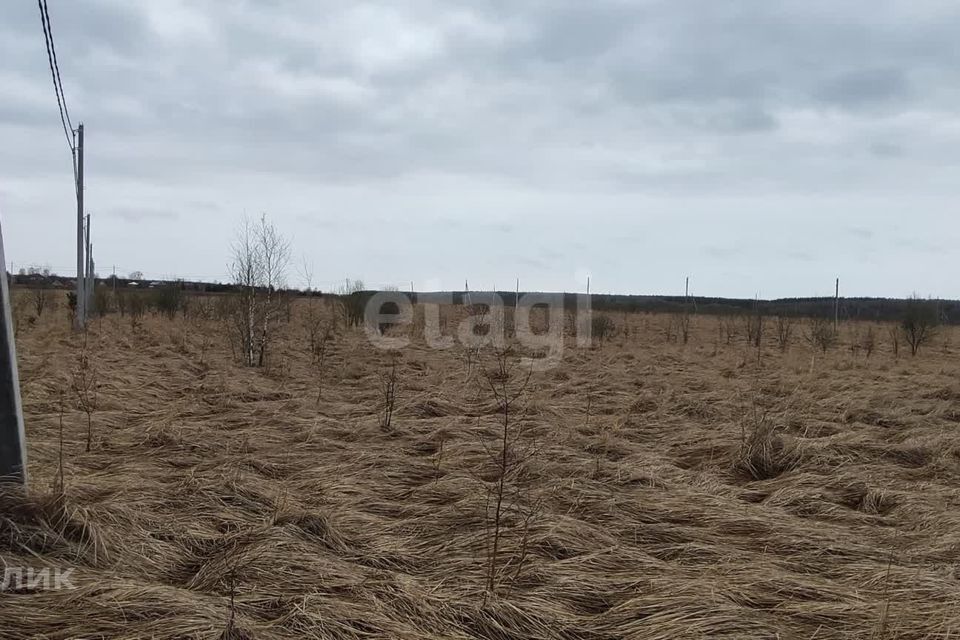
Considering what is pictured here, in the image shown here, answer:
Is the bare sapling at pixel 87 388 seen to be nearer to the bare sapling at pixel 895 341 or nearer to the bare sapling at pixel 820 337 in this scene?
the bare sapling at pixel 820 337

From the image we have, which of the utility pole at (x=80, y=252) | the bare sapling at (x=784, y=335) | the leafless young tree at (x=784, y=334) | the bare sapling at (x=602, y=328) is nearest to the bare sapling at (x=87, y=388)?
the utility pole at (x=80, y=252)

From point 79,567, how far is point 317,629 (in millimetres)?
1193

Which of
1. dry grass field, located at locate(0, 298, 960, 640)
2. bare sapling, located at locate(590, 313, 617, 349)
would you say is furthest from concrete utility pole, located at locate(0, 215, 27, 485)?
bare sapling, located at locate(590, 313, 617, 349)

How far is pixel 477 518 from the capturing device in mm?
3752

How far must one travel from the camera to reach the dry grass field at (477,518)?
102 inches

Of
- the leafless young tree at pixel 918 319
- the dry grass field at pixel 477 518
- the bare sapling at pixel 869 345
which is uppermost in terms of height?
the leafless young tree at pixel 918 319

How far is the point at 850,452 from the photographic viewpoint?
5.67 meters

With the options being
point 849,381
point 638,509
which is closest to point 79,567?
point 638,509

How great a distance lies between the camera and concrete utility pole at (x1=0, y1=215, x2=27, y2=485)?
314cm

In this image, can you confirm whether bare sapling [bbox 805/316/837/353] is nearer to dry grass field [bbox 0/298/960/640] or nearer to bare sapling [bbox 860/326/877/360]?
bare sapling [bbox 860/326/877/360]

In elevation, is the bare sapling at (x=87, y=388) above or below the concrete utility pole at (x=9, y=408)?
below

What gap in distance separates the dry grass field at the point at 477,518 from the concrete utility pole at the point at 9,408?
0.63 ft

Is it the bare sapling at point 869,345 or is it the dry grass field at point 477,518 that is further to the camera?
the bare sapling at point 869,345

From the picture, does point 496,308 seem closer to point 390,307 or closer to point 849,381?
point 390,307
